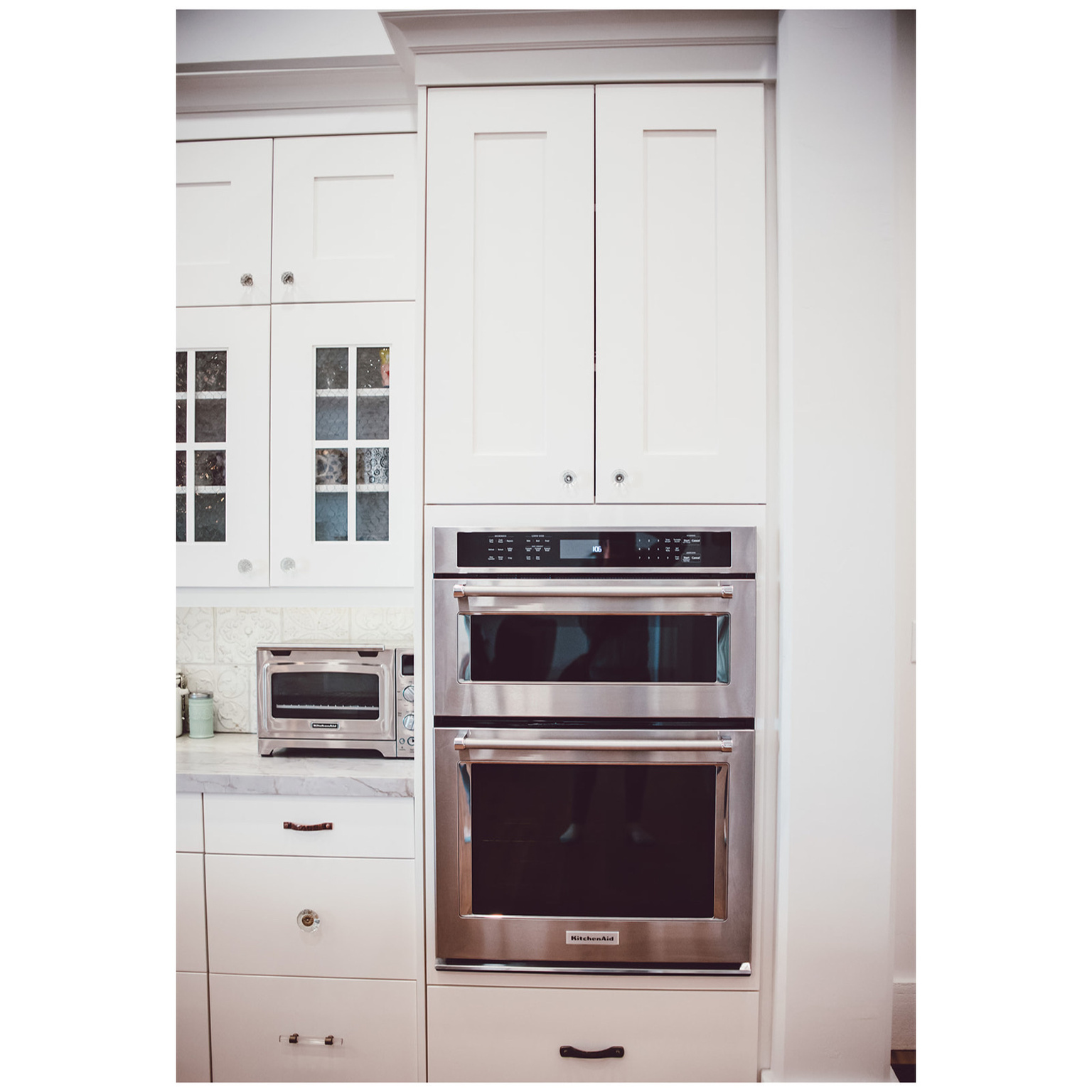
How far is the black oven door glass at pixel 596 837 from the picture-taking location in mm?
1395

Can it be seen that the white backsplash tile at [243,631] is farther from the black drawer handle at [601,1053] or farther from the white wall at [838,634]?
the white wall at [838,634]

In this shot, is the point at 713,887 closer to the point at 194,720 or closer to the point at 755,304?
the point at 755,304

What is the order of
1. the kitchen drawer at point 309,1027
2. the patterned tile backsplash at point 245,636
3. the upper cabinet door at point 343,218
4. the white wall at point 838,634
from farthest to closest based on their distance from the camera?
the patterned tile backsplash at point 245,636 → the upper cabinet door at point 343,218 → the kitchen drawer at point 309,1027 → the white wall at point 838,634

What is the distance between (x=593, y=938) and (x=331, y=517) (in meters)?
1.13

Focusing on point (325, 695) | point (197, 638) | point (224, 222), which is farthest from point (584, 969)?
point (224, 222)

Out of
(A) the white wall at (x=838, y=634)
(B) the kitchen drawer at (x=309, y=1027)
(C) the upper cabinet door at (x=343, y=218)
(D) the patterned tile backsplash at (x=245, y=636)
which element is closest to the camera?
(A) the white wall at (x=838, y=634)

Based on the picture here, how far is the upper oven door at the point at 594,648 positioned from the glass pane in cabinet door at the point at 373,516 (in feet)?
1.02

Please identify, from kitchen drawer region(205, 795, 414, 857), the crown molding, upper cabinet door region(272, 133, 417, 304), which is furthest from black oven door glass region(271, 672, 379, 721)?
the crown molding

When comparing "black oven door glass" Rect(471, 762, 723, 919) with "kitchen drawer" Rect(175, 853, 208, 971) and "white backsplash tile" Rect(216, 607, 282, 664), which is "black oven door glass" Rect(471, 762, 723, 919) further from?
"white backsplash tile" Rect(216, 607, 282, 664)

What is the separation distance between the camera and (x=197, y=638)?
6.48 ft

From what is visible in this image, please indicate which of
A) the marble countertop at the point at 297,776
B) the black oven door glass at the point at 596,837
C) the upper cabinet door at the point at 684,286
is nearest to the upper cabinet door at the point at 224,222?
the upper cabinet door at the point at 684,286

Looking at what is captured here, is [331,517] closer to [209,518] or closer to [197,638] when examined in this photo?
[209,518]

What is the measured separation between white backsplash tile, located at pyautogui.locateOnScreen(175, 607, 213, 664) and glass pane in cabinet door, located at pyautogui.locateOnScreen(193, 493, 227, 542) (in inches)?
15.8
